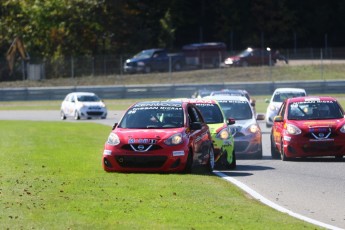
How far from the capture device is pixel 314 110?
930 inches

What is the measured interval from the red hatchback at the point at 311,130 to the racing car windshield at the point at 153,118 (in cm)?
411

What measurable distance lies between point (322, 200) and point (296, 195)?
2.47 ft

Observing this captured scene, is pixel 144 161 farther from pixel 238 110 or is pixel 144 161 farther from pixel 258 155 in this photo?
pixel 238 110

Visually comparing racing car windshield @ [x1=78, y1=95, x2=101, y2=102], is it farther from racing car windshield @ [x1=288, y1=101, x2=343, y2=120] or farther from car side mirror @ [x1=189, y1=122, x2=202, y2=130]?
car side mirror @ [x1=189, y1=122, x2=202, y2=130]

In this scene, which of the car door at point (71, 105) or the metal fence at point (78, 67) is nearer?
Answer: the car door at point (71, 105)

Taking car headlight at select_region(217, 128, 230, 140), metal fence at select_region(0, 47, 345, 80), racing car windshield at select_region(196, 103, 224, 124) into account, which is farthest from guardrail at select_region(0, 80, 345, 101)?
car headlight at select_region(217, 128, 230, 140)

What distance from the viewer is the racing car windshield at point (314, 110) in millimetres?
23406

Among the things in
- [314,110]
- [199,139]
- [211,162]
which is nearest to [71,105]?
[314,110]

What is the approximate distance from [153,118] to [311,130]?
15.5 feet

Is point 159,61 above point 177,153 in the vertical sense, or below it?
below

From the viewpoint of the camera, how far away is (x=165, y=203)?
1341cm

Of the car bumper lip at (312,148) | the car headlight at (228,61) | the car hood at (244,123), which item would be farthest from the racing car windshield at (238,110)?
the car headlight at (228,61)

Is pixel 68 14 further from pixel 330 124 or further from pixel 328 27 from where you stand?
pixel 330 124

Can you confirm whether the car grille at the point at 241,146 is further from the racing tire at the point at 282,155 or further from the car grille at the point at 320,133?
the car grille at the point at 320,133
